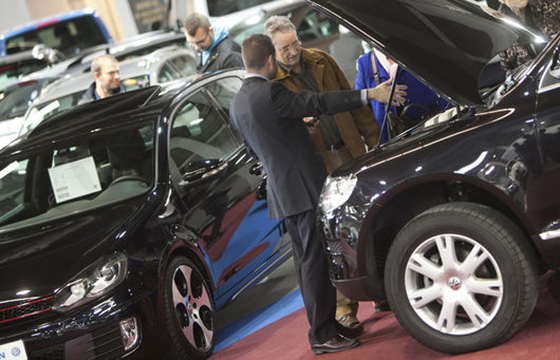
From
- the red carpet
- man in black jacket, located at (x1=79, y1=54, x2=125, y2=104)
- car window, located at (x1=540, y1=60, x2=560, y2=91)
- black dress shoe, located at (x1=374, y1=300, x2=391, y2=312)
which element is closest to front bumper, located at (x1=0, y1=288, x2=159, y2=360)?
the red carpet

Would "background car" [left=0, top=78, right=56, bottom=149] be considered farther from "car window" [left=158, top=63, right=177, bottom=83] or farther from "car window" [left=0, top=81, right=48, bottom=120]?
"car window" [left=158, top=63, right=177, bottom=83]

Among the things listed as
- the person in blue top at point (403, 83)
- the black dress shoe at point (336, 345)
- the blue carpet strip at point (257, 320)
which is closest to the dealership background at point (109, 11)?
the blue carpet strip at point (257, 320)

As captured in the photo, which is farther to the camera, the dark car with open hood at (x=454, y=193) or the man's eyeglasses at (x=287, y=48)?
the man's eyeglasses at (x=287, y=48)

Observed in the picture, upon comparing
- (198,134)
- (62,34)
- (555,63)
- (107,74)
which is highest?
(555,63)

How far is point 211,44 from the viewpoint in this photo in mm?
8852

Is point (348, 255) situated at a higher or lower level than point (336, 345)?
higher

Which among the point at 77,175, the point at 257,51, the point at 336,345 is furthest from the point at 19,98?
the point at 336,345

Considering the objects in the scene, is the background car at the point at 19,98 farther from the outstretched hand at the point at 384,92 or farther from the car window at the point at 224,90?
the outstretched hand at the point at 384,92

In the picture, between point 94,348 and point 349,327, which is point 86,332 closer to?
point 94,348

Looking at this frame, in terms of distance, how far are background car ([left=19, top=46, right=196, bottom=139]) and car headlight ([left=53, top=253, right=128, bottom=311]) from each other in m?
5.10

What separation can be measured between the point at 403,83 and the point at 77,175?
221cm

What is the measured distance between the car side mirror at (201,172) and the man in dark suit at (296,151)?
2.67ft

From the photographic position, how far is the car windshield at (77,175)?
6211 mm

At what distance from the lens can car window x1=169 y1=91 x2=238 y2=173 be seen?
6395 mm
